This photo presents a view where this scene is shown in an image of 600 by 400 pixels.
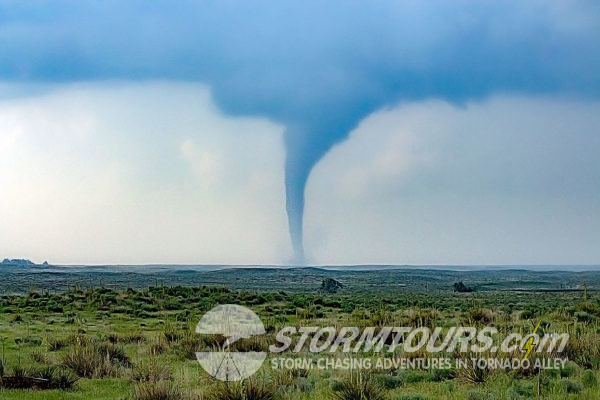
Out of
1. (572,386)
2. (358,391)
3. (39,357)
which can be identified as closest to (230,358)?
(358,391)

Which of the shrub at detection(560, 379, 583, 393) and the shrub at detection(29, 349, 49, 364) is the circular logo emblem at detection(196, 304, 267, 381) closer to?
the shrub at detection(29, 349, 49, 364)

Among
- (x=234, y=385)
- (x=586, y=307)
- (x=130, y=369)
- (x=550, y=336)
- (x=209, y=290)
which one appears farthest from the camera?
(x=209, y=290)

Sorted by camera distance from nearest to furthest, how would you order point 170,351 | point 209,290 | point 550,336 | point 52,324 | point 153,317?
point 550,336 < point 170,351 < point 52,324 < point 153,317 < point 209,290

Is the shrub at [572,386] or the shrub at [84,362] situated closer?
the shrub at [572,386]

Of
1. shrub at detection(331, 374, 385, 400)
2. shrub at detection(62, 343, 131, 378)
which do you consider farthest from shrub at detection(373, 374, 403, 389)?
shrub at detection(62, 343, 131, 378)

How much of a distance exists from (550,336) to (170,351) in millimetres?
9846

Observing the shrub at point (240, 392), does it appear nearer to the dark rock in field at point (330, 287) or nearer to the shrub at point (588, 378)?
the shrub at point (588, 378)

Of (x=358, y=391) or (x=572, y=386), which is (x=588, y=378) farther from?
(x=358, y=391)

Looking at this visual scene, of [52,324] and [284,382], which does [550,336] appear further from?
[52,324]

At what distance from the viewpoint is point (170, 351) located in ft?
55.9

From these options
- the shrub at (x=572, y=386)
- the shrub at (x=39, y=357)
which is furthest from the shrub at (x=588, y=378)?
the shrub at (x=39, y=357)

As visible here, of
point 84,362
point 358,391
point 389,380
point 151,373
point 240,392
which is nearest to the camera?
point 240,392

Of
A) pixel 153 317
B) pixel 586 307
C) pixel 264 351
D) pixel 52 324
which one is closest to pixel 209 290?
pixel 153 317

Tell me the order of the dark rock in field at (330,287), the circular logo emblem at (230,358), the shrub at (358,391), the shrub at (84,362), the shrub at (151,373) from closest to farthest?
the shrub at (358,391), the shrub at (151,373), the circular logo emblem at (230,358), the shrub at (84,362), the dark rock in field at (330,287)
